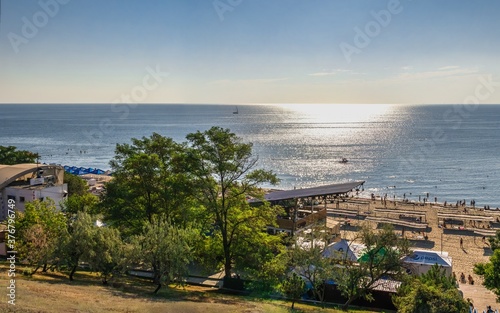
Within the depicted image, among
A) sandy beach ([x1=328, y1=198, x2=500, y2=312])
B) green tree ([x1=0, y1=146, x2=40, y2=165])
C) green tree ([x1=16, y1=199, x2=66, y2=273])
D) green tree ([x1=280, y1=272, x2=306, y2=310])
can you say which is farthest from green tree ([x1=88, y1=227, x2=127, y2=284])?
green tree ([x1=0, y1=146, x2=40, y2=165])

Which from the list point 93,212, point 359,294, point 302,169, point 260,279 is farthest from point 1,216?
point 302,169

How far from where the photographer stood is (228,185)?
25.8 meters

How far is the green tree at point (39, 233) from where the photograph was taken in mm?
22072

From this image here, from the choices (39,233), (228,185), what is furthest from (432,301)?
(39,233)

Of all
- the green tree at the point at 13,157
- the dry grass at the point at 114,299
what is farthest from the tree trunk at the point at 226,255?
the green tree at the point at 13,157

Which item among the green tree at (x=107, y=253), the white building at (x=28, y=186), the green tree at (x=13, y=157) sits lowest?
the green tree at (x=107, y=253)

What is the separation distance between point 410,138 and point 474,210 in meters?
109

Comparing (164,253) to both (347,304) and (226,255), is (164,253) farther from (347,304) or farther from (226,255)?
(347,304)

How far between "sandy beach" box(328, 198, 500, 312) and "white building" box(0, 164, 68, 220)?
97.2 feet

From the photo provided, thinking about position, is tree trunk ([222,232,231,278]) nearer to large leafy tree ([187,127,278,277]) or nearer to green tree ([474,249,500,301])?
large leafy tree ([187,127,278,277])

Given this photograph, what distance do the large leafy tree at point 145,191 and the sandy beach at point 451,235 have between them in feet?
65.2

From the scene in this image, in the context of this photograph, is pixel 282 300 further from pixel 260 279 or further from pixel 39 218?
pixel 39 218

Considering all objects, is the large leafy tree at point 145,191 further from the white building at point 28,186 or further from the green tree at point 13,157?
the green tree at point 13,157

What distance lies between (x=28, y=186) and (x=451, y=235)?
46999 millimetres
